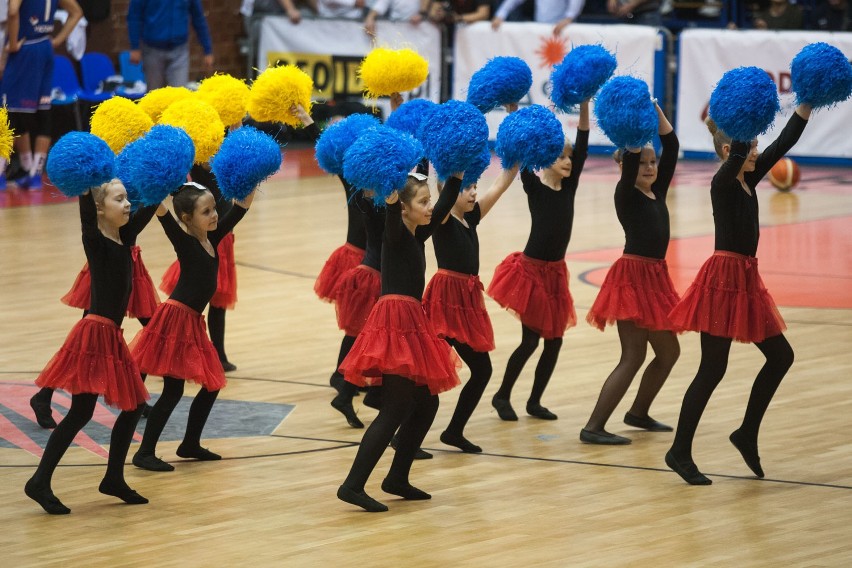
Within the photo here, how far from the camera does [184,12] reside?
1575 centimetres

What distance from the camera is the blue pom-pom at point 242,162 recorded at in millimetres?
5680

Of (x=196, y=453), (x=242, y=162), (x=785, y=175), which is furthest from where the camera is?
(x=785, y=175)

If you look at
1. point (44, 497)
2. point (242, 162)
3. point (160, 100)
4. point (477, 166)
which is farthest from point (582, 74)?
point (44, 497)

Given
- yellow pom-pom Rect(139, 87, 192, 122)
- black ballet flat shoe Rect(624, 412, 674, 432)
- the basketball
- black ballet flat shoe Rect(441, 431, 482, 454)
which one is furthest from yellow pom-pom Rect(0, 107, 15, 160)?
the basketball

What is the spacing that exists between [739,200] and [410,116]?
1450mm

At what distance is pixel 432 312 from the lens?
19.9ft

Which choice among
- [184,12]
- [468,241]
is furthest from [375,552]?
[184,12]

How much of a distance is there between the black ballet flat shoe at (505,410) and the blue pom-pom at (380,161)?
1.84m

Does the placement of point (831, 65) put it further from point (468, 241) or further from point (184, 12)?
point (184, 12)

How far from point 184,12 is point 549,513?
456 inches

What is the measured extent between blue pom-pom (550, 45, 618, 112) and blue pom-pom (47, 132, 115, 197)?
2.03 metres

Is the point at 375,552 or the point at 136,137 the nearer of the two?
the point at 375,552

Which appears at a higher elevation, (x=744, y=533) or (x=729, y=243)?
(x=729, y=243)

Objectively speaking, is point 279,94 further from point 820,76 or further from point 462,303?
point 820,76
